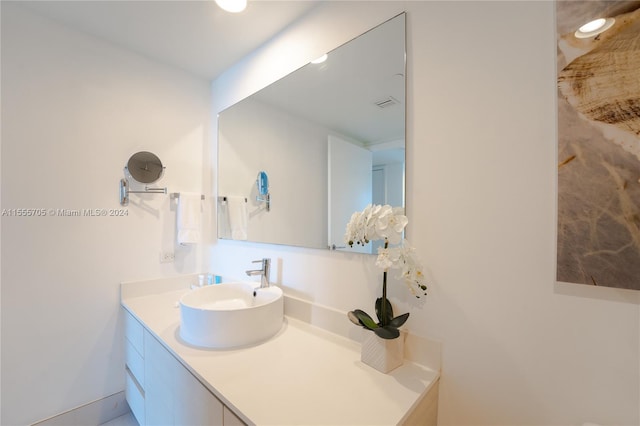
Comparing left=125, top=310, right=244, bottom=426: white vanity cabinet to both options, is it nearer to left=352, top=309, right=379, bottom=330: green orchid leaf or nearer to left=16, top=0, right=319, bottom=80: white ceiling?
left=352, top=309, right=379, bottom=330: green orchid leaf

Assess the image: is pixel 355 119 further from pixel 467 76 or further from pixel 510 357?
pixel 510 357

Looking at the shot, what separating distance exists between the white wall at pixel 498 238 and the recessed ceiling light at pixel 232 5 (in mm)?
657

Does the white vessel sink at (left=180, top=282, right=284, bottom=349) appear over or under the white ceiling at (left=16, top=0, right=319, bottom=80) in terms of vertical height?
under

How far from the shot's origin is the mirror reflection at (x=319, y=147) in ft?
3.50

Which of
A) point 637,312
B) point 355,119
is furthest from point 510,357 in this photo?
point 355,119

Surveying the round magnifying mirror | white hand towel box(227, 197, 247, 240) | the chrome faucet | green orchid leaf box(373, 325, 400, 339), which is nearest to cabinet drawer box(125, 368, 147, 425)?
the chrome faucet

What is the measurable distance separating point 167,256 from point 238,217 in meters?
0.57

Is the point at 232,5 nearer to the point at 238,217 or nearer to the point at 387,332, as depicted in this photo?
the point at 238,217

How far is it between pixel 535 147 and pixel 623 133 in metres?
0.17

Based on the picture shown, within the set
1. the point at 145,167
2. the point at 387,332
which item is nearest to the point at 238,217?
the point at 145,167

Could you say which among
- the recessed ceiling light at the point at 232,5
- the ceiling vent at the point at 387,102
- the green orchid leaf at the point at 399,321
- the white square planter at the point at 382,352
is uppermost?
the recessed ceiling light at the point at 232,5

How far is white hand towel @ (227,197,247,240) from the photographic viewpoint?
1789 mm

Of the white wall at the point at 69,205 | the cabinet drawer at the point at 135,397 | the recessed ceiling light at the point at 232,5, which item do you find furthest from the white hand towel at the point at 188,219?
the recessed ceiling light at the point at 232,5

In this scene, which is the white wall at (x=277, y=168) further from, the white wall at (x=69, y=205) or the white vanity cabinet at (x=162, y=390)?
the white vanity cabinet at (x=162, y=390)
